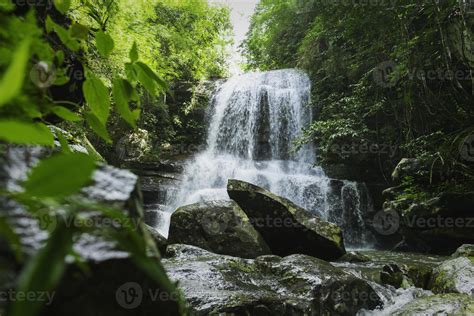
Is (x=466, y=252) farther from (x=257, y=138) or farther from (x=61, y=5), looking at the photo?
(x=257, y=138)

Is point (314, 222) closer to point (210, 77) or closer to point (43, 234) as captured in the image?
point (43, 234)

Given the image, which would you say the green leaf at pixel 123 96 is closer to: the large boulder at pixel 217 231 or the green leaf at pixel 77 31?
the green leaf at pixel 77 31

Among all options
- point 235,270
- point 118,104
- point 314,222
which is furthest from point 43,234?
point 314,222

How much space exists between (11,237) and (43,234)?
0.24 meters

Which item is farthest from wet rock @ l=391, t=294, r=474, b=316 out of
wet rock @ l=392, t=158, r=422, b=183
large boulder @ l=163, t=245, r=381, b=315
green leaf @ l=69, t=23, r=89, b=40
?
wet rock @ l=392, t=158, r=422, b=183

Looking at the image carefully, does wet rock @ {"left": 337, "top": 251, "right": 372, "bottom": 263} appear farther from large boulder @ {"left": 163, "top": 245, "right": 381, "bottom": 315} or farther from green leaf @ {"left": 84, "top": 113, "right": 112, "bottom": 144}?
green leaf @ {"left": 84, "top": 113, "right": 112, "bottom": 144}

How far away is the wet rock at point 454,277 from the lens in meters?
4.45

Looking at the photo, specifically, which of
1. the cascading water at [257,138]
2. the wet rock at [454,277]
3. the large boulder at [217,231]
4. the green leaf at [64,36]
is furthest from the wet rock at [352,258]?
the green leaf at [64,36]

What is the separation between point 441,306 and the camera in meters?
3.51

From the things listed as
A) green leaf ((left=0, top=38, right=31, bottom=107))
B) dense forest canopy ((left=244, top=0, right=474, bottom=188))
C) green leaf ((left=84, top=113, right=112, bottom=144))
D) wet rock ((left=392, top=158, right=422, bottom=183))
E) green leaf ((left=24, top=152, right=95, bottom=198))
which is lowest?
green leaf ((left=24, top=152, right=95, bottom=198))

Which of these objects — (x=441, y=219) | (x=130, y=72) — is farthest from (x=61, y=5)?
(x=441, y=219)

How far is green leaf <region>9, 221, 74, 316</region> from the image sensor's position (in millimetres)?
225

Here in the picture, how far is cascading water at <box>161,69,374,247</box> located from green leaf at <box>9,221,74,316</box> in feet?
39.4

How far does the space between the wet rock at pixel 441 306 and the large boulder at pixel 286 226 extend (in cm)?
389
